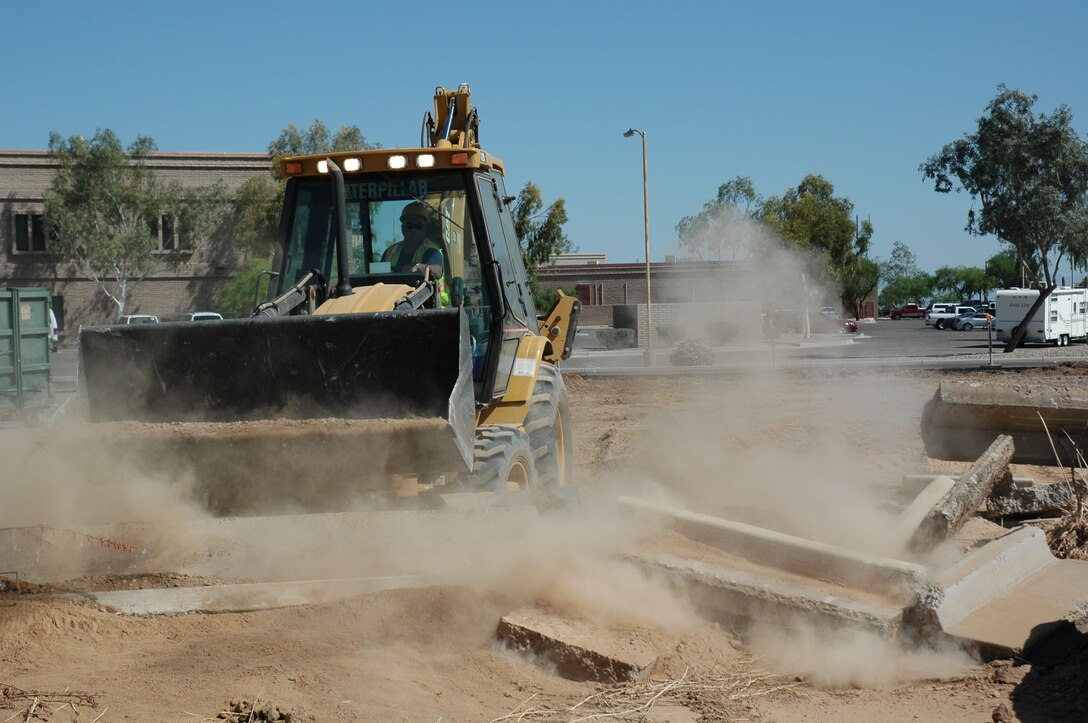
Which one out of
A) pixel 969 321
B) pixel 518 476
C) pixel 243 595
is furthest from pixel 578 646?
pixel 969 321

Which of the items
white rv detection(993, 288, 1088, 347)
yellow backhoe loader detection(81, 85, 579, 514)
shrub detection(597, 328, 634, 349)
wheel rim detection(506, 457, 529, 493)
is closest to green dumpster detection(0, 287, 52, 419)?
yellow backhoe loader detection(81, 85, 579, 514)

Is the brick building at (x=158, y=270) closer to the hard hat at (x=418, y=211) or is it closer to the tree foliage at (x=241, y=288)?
the tree foliage at (x=241, y=288)

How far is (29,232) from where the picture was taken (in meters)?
49.9

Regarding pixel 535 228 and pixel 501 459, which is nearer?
pixel 501 459

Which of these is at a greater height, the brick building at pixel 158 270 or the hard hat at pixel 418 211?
the brick building at pixel 158 270

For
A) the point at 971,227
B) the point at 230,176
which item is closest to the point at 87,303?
the point at 230,176

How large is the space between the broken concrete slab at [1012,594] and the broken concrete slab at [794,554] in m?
0.23

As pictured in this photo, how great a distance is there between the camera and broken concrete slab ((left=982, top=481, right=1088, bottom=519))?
7676 mm

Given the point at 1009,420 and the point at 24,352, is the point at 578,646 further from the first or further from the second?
the point at 24,352

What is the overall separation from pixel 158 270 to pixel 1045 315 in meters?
40.2

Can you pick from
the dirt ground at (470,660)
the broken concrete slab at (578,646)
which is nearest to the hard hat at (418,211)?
the dirt ground at (470,660)

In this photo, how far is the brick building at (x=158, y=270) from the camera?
164 feet

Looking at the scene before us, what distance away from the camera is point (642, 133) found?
34.1m

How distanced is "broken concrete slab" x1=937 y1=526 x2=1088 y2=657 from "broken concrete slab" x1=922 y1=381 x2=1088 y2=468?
6.58 feet
